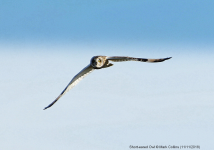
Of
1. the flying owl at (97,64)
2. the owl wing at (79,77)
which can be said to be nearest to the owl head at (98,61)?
the flying owl at (97,64)

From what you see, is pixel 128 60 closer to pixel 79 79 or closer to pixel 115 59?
pixel 115 59

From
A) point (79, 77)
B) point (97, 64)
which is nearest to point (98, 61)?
point (97, 64)

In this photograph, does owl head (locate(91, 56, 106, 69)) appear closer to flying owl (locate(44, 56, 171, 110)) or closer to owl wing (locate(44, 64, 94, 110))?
flying owl (locate(44, 56, 171, 110))

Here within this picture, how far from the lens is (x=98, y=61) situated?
22938 millimetres

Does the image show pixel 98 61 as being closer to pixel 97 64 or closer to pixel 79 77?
pixel 97 64

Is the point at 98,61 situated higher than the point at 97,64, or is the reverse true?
the point at 98,61

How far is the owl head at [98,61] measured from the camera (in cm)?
2289

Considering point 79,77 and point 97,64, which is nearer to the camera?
point 97,64

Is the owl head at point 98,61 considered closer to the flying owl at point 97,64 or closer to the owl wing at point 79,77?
the flying owl at point 97,64

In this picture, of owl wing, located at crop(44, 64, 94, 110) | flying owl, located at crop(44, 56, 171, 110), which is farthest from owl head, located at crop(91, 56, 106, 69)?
owl wing, located at crop(44, 64, 94, 110)

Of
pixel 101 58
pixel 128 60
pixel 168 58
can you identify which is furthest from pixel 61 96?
pixel 168 58

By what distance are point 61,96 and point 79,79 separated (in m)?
1.64

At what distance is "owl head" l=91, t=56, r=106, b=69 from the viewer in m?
22.9

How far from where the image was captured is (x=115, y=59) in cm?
2227
